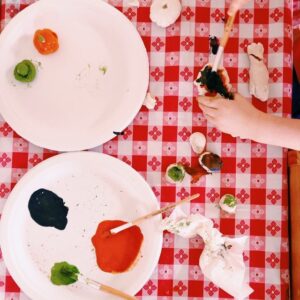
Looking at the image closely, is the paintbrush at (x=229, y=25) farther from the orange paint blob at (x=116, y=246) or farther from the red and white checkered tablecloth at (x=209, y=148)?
the orange paint blob at (x=116, y=246)

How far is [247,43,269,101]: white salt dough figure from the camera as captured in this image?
1393 mm

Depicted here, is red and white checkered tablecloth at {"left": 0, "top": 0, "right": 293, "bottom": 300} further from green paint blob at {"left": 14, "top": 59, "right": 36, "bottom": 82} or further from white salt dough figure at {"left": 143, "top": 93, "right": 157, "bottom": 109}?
green paint blob at {"left": 14, "top": 59, "right": 36, "bottom": 82}

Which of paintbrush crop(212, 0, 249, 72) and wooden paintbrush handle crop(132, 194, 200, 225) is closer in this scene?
paintbrush crop(212, 0, 249, 72)

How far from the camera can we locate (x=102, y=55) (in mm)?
1427

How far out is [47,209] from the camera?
1.42 m

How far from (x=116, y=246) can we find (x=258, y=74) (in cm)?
56

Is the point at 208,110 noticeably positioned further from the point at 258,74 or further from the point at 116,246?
the point at 116,246

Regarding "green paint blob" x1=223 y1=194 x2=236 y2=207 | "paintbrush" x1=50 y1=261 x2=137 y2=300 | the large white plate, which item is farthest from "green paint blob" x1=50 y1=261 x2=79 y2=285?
"green paint blob" x1=223 y1=194 x2=236 y2=207

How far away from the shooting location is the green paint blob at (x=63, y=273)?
141cm

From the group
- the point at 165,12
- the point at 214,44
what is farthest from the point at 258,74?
the point at 165,12

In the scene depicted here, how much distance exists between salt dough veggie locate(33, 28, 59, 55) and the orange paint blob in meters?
0.46

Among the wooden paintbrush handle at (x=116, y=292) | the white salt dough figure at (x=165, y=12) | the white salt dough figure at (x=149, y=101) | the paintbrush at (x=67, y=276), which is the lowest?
the wooden paintbrush handle at (x=116, y=292)

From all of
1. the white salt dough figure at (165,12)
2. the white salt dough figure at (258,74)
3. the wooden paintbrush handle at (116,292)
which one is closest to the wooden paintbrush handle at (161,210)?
the wooden paintbrush handle at (116,292)

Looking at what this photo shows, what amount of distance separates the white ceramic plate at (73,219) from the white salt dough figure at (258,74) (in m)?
0.37
